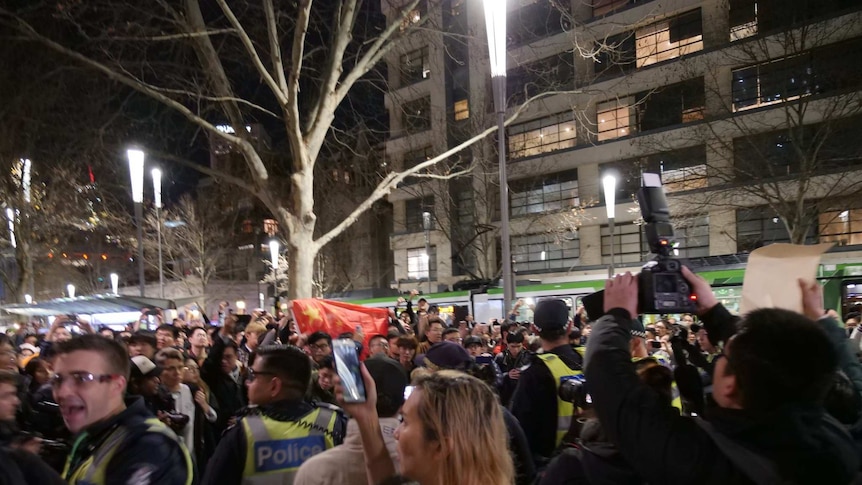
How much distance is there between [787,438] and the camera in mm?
1681

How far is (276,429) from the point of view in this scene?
3.22 metres

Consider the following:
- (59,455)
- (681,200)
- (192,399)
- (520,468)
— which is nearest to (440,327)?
(192,399)

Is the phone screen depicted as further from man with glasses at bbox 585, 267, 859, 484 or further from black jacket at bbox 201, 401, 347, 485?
black jacket at bbox 201, 401, 347, 485

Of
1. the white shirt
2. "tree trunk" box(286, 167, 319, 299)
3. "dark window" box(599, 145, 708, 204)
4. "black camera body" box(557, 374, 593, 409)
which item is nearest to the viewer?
"black camera body" box(557, 374, 593, 409)

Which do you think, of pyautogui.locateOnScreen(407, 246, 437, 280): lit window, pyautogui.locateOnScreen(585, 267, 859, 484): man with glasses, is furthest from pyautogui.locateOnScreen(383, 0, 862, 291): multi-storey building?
pyautogui.locateOnScreen(585, 267, 859, 484): man with glasses

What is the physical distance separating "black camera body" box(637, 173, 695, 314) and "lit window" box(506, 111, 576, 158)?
35522mm

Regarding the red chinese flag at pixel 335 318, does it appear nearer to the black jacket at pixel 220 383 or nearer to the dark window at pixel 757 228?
the black jacket at pixel 220 383

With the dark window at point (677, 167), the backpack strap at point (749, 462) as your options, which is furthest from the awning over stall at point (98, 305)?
the dark window at point (677, 167)

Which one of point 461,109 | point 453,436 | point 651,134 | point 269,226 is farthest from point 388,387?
point 269,226

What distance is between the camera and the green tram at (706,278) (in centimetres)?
1783

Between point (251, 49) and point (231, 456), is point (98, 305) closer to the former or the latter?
point (251, 49)

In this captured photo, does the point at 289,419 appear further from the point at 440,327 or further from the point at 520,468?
the point at 440,327

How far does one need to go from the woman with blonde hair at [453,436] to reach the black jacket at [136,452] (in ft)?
3.88

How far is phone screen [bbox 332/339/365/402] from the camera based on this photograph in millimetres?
2119
